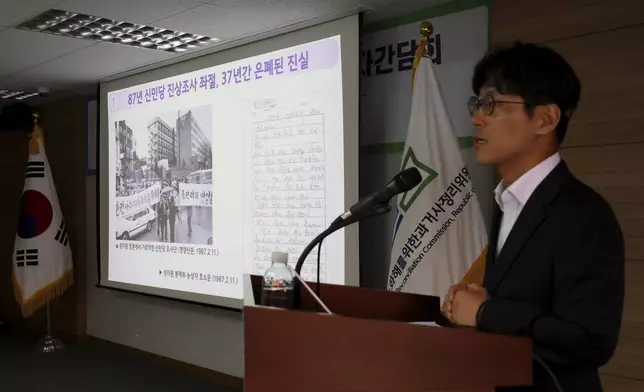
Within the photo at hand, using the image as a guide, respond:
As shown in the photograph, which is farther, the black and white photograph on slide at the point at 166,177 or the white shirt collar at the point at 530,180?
the black and white photograph on slide at the point at 166,177

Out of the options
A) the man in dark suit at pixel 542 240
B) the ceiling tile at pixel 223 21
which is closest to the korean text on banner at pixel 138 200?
the ceiling tile at pixel 223 21

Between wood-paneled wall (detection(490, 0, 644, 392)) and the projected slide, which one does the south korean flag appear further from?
wood-paneled wall (detection(490, 0, 644, 392))

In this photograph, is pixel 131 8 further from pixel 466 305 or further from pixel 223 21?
pixel 466 305

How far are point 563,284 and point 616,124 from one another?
5.28ft

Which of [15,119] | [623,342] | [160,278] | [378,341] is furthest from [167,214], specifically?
[378,341]

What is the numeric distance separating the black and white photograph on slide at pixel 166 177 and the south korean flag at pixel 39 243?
28.9 inches

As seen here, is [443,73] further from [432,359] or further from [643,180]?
[432,359]

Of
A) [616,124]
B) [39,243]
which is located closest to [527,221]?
[616,124]

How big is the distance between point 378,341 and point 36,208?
5.04m

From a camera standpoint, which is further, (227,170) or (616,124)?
(227,170)

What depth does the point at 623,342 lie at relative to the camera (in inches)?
89.4

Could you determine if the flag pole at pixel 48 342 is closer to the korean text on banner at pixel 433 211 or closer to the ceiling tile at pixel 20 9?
the ceiling tile at pixel 20 9

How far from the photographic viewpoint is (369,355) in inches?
33.7

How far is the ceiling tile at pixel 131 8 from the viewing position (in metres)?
3.08
